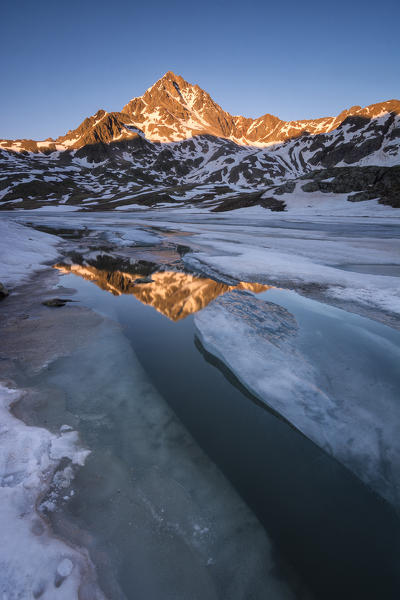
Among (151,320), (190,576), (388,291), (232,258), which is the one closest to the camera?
(190,576)

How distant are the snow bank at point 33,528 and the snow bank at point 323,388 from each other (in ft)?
8.63

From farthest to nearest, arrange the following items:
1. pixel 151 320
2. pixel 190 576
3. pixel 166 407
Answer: pixel 151 320 → pixel 166 407 → pixel 190 576

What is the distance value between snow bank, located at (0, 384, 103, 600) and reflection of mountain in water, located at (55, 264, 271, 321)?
13.9ft

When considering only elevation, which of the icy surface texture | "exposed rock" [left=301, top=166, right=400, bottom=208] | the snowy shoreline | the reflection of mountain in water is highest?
"exposed rock" [left=301, top=166, right=400, bottom=208]

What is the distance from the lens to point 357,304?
7.09 meters

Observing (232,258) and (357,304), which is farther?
(232,258)

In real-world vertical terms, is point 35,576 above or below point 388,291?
above

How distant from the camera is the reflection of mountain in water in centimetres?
774

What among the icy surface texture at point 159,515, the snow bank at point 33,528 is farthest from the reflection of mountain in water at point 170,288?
the snow bank at point 33,528

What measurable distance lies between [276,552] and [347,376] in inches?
112

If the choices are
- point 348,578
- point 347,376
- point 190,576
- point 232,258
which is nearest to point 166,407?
point 190,576

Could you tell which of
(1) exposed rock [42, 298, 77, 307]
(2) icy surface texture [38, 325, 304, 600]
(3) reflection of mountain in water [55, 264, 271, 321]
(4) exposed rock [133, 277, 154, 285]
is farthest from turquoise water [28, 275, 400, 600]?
(4) exposed rock [133, 277, 154, 285]

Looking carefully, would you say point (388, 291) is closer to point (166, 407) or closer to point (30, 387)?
point (166, 407)

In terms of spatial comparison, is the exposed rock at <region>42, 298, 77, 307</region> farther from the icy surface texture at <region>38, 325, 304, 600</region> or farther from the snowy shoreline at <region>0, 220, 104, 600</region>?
the icy surface texture at <region>38, 325, 304, 600</region>
